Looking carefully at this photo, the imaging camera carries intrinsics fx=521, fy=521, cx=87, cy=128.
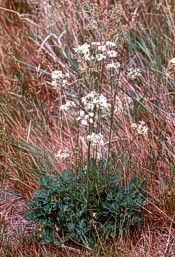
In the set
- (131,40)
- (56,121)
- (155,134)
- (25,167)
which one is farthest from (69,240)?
(131,40)

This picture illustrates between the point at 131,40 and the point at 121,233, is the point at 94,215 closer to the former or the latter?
the point at 121,233

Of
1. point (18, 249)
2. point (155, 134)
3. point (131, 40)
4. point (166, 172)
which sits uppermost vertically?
point (131, 40)

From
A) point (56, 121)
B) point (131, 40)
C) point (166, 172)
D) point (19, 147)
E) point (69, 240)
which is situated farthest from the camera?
point (131, 40)

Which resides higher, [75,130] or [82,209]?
[75,130]

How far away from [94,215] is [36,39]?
211cm

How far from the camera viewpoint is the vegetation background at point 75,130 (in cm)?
300

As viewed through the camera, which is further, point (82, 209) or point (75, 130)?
point (75, 130)

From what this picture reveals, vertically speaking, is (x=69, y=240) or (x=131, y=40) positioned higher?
(x=131, y=40)

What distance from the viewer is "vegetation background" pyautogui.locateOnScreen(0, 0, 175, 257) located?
300 centimetres

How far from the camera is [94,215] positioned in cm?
294

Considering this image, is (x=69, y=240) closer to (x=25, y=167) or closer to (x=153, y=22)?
(x=25, y=167)

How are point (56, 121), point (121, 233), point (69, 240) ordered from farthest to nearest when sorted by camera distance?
point (56, 121)
point (69, 240)
point (121, 233)

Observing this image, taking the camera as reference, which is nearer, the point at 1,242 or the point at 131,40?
the point at 1,242

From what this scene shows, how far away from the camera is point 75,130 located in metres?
3.91
